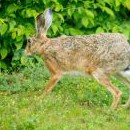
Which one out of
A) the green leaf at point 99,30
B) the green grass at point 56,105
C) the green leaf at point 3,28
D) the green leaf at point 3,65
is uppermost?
the green leaf at point 3,28

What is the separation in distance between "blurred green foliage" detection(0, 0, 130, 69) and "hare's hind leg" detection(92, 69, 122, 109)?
2.51 metres

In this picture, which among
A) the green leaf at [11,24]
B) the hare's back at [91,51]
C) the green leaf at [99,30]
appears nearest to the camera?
the hare's back at [91,51]

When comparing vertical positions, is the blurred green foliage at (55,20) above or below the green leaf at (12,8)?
below

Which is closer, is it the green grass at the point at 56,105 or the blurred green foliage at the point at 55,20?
the green grass at the point at 56,105

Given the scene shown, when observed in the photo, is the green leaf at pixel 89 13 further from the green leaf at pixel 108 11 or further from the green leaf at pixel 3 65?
the green leaf at pixel 3 65

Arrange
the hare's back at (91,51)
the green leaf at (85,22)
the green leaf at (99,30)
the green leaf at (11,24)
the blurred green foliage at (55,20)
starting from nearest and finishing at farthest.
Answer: the hare's back at (91,51) < the green leaf at (11,24) < the blurred green foliage at (55,20) < the green leaf at (85,22) < the green leaf at (99,30)

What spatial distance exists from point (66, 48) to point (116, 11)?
10.4ft

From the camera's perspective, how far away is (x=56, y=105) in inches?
316

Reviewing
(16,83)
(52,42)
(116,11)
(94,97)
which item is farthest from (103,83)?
(116,11)

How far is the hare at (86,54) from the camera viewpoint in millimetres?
8219

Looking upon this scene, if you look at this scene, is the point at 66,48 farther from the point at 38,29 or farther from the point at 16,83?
the point at 16,83

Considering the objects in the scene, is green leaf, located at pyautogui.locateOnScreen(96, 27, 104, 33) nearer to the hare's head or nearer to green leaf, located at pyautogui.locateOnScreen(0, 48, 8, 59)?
green leaf, located at pyautogui.locateOnScreen(0, 48, 8, 59)

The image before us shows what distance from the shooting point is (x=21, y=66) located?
10.6 metres

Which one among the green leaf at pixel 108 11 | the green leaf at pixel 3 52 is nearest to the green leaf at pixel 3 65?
the green leaf at pixel 3 52
